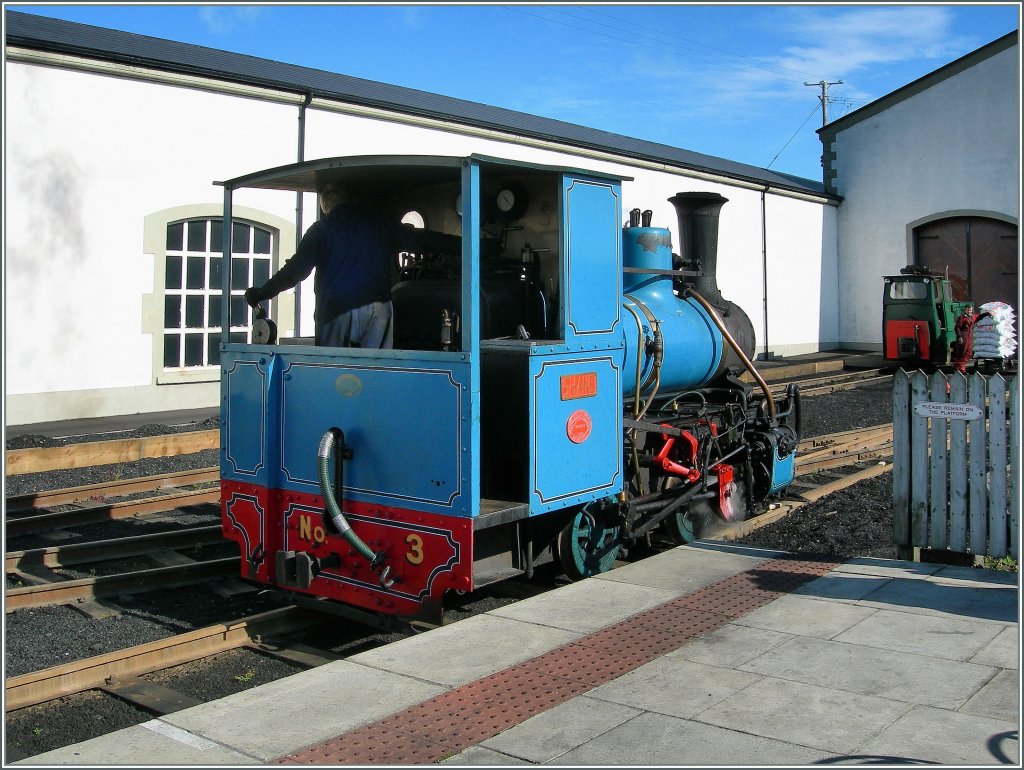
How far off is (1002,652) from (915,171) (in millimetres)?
26836

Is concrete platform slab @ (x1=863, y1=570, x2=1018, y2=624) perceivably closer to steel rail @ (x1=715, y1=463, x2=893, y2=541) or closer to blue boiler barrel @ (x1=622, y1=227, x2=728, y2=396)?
steel rail @ (x1=715, y1=463, x2=893, y2=541)

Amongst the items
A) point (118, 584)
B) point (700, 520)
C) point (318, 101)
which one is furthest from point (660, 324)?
point (318, 101)

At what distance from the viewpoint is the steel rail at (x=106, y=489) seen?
863cm

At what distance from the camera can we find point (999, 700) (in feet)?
13.6

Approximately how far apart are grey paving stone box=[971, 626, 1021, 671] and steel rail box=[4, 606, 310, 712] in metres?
3.81

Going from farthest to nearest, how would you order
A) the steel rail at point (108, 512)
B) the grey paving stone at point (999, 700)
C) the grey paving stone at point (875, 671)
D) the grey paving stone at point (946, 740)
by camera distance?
the steel rail at point (108, 512) < the grey paving stone at point (875, 671) < the grey paving stone at point (999, 700) < the grey paving stone at point (946, 740)

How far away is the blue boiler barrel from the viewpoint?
22.5 ft

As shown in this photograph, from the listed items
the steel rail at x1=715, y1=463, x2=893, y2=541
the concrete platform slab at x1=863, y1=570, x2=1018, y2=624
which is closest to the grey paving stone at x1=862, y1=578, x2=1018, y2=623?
the concrete platform slab at x1=863, y1=570, x2=1018, y2=624

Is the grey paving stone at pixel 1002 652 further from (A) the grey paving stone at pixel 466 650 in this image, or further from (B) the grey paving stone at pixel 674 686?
(A) the grey paving stone at pixel 466 650

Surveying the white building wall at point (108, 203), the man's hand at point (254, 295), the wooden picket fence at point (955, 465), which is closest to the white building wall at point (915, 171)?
the white building wall at point (108, 203)

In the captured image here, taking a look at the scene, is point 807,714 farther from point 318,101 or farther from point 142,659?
point 318,101

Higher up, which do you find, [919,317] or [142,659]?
[919,317]

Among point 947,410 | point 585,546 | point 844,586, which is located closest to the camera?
point 844,586

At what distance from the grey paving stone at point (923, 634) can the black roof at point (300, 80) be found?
42.1 ft
